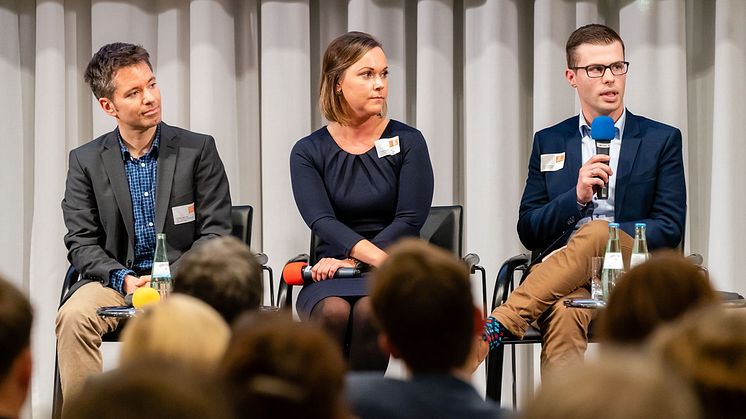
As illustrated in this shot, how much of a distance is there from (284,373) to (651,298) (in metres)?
0.75

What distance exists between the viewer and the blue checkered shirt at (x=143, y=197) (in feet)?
12.9

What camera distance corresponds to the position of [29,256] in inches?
197

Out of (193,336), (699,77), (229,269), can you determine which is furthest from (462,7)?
(193,336)

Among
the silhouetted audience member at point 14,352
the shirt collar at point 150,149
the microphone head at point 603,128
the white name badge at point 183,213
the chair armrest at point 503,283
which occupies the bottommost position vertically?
the chair armrest at point 503,283

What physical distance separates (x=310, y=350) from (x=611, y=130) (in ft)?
8.00

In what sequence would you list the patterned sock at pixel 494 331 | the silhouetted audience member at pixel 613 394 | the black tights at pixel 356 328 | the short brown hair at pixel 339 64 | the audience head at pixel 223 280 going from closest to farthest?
the silhouetted audience member at pixel 613 394, the audience head at pixel 223 280, the patterned sock at pixel 494 331, the black tights at pixel 356 328, the short brown hair at pixel 339 64

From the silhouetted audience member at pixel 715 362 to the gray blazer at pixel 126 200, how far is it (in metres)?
2.87

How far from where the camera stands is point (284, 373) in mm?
1227

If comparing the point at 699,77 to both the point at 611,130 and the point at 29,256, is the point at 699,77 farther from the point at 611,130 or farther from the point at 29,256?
the point at 29,256

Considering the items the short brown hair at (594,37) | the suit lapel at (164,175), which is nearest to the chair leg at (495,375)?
the short brown hair at (594,37)

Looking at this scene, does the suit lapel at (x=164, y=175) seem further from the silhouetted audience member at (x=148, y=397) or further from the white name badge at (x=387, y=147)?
the silhouetted audience member at (x=148, y=397)

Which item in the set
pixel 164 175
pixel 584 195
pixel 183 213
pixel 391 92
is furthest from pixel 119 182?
pixel 584 195

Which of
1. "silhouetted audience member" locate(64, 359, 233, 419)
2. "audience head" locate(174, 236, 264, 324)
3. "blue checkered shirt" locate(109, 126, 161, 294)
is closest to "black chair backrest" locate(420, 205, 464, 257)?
"blue checkered shirt" locate(109, 126, 161, 294)

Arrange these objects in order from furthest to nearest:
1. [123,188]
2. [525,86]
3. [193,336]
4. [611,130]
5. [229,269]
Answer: [525,86] < [123,188] < [611,130] < [229,269] < [193,336]
